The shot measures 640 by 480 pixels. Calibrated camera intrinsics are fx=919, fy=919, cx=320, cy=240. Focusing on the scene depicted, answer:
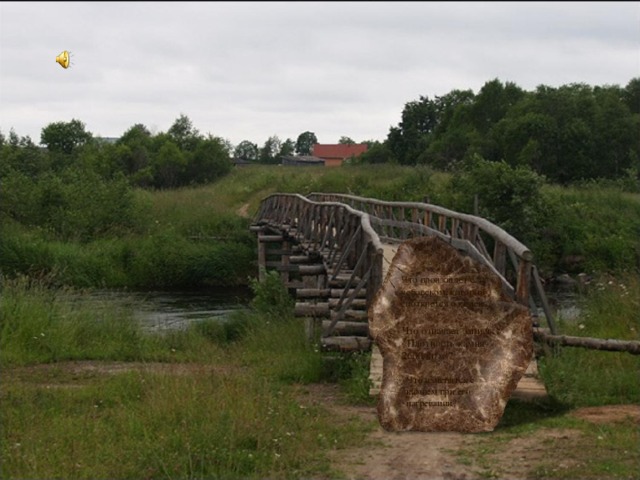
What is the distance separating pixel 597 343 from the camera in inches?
286

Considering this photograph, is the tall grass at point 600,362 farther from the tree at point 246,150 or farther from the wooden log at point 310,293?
the tree at point 246,150

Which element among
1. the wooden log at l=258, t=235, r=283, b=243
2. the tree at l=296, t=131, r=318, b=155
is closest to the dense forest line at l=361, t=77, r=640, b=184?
the wooden log at l=258, t=235, r=283, b=243

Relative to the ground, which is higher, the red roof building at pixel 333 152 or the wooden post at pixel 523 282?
the red roof building at pixel 333 152

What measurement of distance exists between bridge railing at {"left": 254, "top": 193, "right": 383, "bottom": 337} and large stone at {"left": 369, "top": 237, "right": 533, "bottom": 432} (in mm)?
2772

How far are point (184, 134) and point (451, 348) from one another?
64.4 meters

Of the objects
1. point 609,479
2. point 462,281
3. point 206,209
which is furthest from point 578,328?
point 206,209

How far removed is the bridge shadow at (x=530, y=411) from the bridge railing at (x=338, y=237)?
2.57 metres

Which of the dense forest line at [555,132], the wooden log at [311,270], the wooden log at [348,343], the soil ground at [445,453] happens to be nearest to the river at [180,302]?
the wooden log at [311,270]

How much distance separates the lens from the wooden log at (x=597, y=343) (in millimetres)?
6977

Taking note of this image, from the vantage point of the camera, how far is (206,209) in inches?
1534

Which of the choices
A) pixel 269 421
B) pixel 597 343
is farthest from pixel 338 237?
pixel 597 343

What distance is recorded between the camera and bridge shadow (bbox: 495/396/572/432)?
744 cm

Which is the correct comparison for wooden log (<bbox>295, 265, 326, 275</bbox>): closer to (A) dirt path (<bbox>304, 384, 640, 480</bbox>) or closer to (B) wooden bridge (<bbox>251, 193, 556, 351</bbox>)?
(B) wooden bridge (<bbox>251, 193, 556, 351</bbox>)

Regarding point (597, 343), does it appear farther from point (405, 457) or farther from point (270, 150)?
point (270, 150)
